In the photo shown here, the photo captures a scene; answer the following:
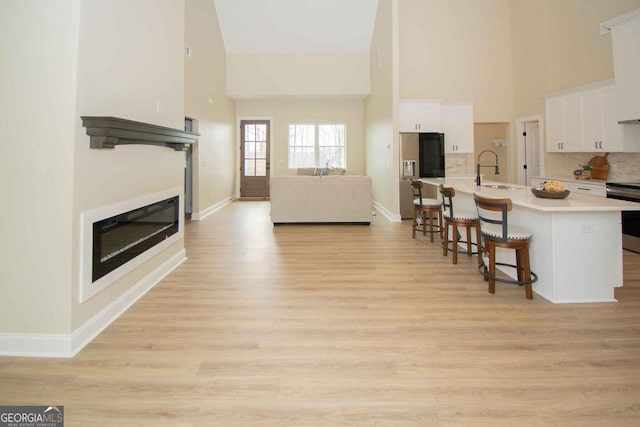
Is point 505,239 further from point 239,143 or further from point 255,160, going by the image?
point 239,143

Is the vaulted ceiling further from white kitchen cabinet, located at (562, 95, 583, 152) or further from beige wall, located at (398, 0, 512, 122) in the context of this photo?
white kitchen cabinet, located at (562, 95, 583, 152)

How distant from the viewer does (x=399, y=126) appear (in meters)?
6.96

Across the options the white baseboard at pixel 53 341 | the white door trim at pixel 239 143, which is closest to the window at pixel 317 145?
the white door trim at pixel 239 143

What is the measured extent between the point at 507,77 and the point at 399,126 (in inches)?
111

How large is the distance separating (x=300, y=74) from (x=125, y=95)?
24.9ft

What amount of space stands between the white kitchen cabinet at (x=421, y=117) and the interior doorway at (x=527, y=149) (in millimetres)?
1831

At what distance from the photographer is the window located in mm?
10859

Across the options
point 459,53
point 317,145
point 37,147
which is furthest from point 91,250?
point 317,145

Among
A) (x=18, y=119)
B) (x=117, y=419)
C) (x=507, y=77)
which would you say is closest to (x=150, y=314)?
(x=117, y=419)

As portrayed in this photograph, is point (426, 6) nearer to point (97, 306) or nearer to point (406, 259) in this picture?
point (406, 259)

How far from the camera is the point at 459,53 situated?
7.68m

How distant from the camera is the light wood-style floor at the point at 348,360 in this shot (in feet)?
5.21

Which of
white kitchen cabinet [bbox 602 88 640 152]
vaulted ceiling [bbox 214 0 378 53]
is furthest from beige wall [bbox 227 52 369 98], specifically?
white kitchen cabinet [bbox 602 88 640 152]

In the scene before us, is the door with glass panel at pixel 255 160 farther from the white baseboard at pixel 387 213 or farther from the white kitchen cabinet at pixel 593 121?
the white kitchen cabinet at pixel 593 121
